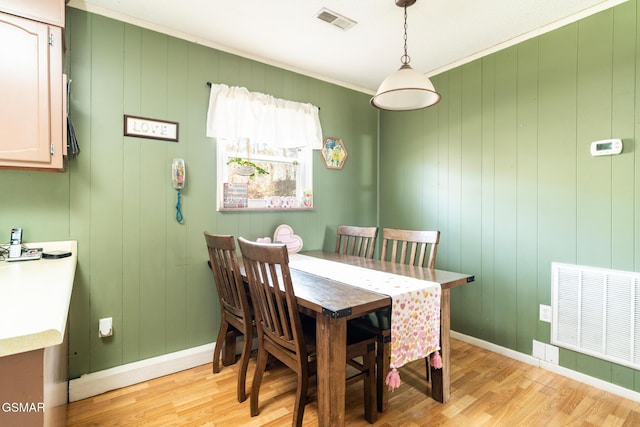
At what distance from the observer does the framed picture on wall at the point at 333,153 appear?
305cm

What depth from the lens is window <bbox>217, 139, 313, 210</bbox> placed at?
248 centimetres

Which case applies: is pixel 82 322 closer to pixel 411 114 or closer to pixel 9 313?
pixel 9 313

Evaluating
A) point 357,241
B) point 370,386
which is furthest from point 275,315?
point 357,241

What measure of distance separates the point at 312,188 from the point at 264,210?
54 centimetres

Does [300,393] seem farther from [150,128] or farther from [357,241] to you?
[150,128]

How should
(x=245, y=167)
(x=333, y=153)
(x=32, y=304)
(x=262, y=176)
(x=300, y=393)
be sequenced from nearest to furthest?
(x=32, y=304) → (x=300, y=393) → (x=245, y=167) → (x=262, y=176) → (x=333, y=153)

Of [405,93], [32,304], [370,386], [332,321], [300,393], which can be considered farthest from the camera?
[405,93]

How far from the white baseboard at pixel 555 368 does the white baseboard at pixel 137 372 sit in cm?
212

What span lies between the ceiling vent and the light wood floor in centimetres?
239

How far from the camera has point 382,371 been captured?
1.77 m

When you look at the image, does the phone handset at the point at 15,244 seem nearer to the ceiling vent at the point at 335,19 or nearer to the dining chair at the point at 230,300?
the dining chair at the point at 230,300

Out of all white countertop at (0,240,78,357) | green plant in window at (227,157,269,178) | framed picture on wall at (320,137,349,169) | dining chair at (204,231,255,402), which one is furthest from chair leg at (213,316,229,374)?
framed picture on wall at (320,137,349,169)

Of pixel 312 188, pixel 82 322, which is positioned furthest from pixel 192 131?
pixel 82 322

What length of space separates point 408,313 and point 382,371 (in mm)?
443
